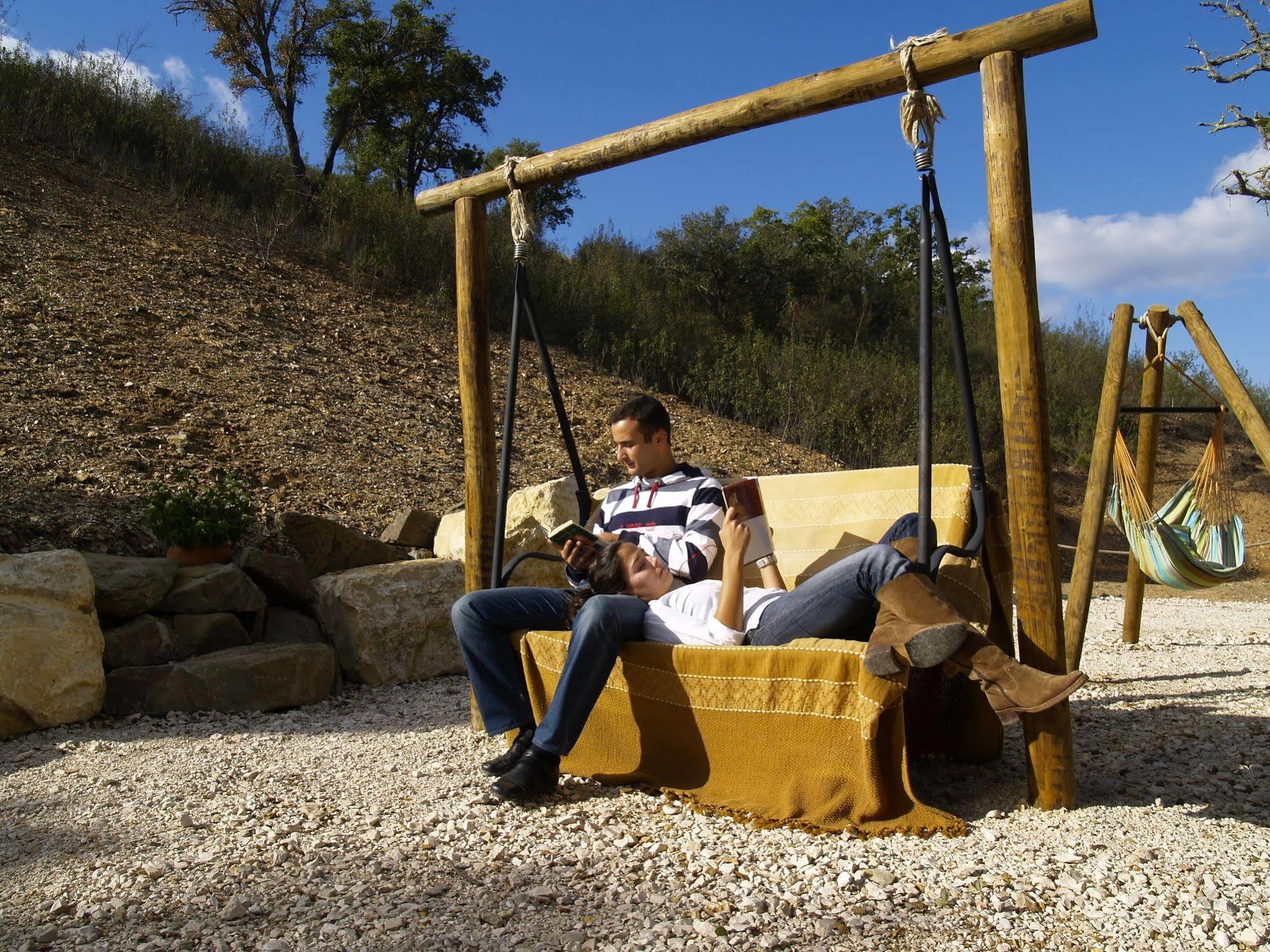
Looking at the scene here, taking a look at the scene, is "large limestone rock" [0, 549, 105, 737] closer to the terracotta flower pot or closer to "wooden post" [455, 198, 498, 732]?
the terracotta flower pot

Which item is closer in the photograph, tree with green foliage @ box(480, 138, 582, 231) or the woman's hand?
the woman's hand

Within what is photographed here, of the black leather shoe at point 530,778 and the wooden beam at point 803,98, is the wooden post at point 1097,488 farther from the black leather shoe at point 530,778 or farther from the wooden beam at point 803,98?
the black leather shoe at point 530,778

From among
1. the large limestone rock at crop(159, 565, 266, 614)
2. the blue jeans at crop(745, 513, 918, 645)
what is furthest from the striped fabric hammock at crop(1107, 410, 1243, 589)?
the large limestone rock at crop(159, 565, 266, 614)

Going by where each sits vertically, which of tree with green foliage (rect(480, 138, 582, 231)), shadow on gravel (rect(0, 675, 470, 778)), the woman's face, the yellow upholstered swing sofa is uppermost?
tree with green foliage (rect(480, 138, 582, 231))

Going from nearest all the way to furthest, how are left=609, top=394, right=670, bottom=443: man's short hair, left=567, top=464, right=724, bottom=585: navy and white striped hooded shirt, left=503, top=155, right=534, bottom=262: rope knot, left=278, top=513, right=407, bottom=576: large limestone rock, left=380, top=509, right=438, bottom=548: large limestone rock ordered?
left=567, top=464, right=724, bottom=585: navy and white striped hooded shirt
left=609, top=394, right=670, bottom=443: man's short hair
left=503, top=155, right=534, bottom=262: rope knot
left=278, top=513, right=407, bottom=576: large limestone rock
left=380, top=509, right=438, bottom=548: large limestone rock

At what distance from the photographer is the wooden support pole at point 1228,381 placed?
3594 mm

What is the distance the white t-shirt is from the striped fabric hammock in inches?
90.2

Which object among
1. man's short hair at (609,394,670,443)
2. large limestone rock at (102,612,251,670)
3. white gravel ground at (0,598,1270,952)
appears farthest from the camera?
large limestone rock at (102,612,251,670)

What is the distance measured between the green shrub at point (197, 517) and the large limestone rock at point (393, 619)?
0.49m

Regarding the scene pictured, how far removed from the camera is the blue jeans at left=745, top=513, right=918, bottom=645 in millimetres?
2451

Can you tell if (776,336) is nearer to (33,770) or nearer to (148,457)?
(148,457)

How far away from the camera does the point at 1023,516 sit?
8.45ft

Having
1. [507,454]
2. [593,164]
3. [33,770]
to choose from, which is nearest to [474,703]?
[507,454]

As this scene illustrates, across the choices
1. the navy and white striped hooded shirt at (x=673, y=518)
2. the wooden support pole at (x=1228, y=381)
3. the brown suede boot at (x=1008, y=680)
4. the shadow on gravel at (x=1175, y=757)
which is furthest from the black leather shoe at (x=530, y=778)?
the wooden support pole at (x=1228, y=381)
